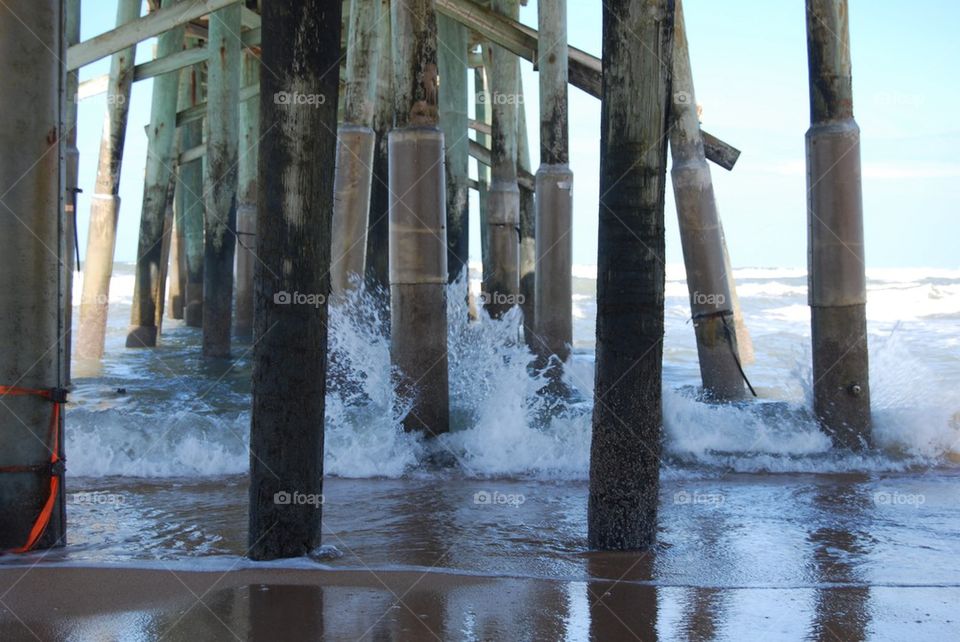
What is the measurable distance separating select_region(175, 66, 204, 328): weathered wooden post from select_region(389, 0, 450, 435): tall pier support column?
10856 millimetres

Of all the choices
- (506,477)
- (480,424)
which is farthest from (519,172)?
(506,477)

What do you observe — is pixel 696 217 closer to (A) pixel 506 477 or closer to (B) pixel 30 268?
(A) pixel 506 477

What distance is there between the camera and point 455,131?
11047 millimetres

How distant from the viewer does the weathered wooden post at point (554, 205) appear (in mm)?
10461

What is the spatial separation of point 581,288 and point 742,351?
28.2m

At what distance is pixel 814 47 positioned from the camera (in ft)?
26.0

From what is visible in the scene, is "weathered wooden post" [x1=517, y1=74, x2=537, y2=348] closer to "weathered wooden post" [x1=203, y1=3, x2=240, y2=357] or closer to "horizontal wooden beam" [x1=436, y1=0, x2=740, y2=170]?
"weathered wooden post" [x1=203, y1=3, x2=240, y2=357]

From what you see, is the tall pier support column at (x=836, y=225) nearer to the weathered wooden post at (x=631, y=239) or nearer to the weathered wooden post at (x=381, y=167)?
the weathered wooden post at (x=381, y=167)

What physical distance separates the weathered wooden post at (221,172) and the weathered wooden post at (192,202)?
4801 millimetres

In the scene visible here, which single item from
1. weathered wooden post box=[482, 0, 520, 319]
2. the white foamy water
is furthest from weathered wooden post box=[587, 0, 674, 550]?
weathered wooden post box=[482, 0, 520, 319]

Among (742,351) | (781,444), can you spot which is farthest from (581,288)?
(781,444)

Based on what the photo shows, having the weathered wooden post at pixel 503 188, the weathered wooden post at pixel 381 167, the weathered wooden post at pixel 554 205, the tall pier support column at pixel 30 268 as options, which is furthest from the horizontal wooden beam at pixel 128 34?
the tall pier support column at pixel 30 268

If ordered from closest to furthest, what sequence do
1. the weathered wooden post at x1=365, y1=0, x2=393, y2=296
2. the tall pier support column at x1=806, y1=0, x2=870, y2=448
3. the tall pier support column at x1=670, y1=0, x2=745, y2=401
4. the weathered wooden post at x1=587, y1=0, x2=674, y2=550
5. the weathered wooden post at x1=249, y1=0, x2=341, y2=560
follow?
the weathered wooden post at x1=249, y1=0, x2=341, y2=560 < the weathered wooden post at x1=587, y1=0, x2=674, y2=550 < the tall pier support column at x1=806, y1=0, x2=870, y2=448 < the tall pier support column at x1=670, y1=0, x2=745, y2=401 < the weathered wooden post at x1=365, y1=0, x2=393, y2=296

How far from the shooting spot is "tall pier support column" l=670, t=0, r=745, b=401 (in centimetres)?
876
